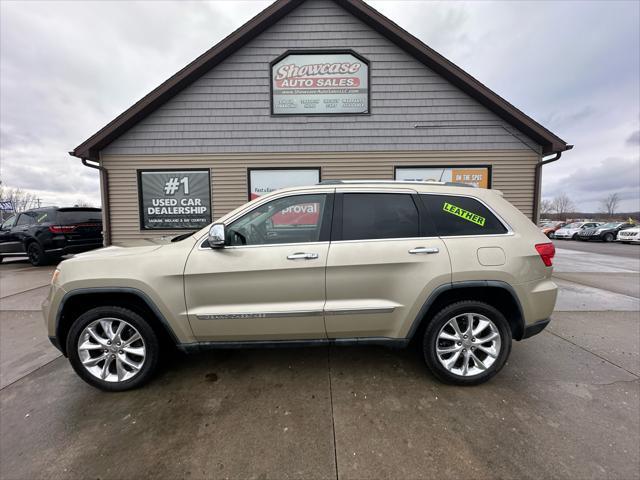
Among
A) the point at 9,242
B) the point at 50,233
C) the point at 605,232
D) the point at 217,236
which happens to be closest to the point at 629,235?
the point at 605,232

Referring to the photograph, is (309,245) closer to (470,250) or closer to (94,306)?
(470,250)

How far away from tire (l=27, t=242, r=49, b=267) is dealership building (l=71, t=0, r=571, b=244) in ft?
10.6

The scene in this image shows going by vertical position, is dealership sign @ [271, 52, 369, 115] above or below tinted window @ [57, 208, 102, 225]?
above

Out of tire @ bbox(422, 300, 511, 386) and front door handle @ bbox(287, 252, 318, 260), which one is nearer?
front door handle @ bbox(287, 252, 318, 260)

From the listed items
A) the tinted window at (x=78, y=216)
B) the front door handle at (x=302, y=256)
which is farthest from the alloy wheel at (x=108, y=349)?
the tinted window at (x=78, y=216)

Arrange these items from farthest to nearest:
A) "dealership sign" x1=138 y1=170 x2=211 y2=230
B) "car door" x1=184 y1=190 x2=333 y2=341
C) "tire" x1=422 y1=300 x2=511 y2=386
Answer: "dealership sign" x1=138 y1=170 x2=211 y2=230
"tire" x1=422 y1=300 x2=511 y2=386
"car door" x1=184 y1=190 x2=333 y2=341

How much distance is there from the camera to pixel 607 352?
3.08 m

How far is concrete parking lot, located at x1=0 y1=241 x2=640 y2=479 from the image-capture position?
1753 mm

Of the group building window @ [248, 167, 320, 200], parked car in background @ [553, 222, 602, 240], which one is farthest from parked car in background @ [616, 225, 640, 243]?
building window @ [248, 167, 320, 200]

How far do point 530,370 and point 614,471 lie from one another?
1.08m

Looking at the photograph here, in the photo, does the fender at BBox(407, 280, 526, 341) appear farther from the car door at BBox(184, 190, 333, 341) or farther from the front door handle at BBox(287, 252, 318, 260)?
the front door handle at BBox(287, 252, 318, 260)

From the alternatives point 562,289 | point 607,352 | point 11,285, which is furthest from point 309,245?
point 11,285

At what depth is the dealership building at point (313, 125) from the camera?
6.96m

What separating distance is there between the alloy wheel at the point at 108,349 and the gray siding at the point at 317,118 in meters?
5.46
